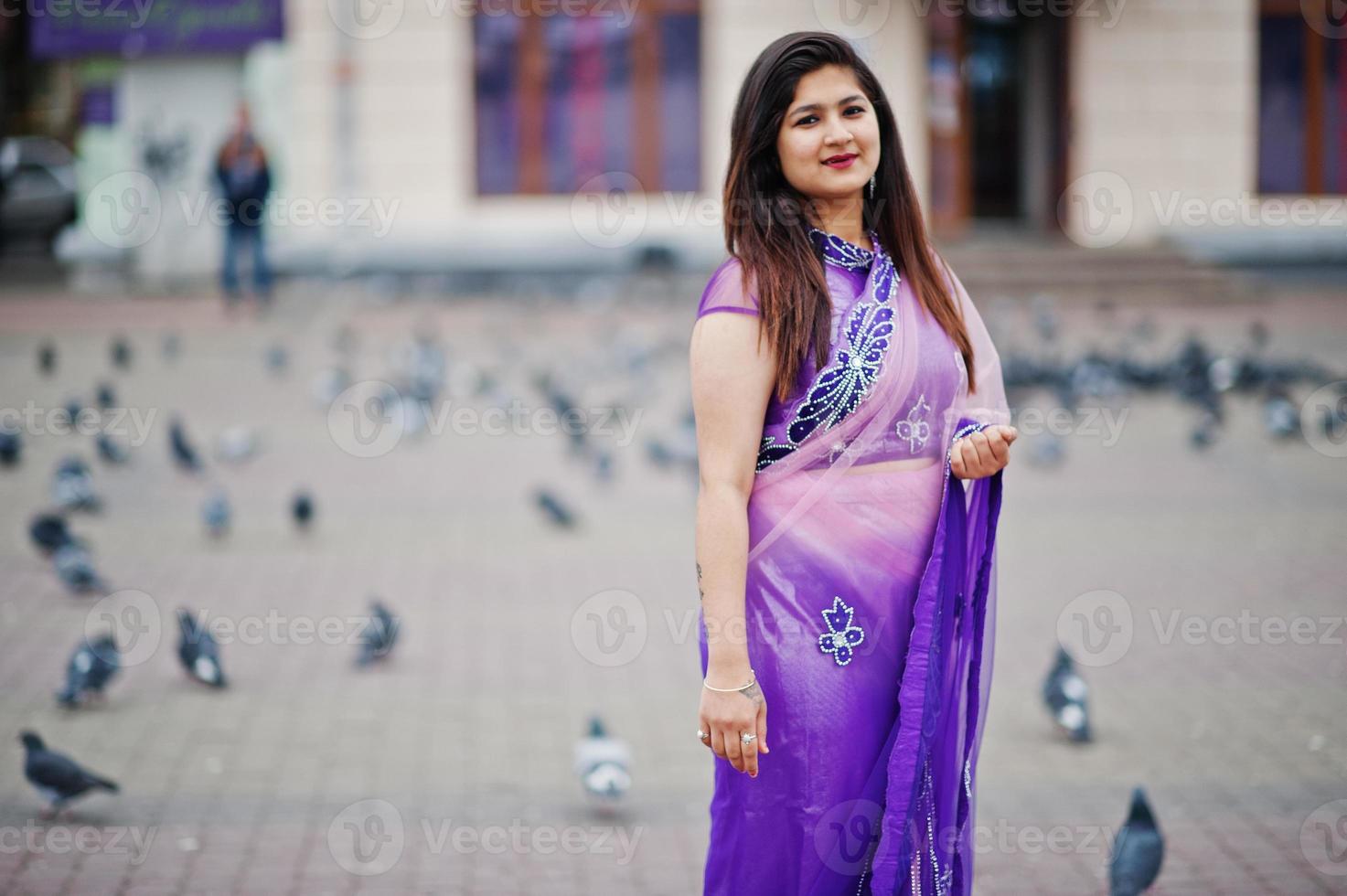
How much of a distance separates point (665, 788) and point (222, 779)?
1.42 m

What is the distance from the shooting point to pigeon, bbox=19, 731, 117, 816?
171 inches

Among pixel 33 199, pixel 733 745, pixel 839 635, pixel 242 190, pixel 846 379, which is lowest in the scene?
pixel 733 745

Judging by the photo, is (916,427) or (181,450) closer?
(916,427)

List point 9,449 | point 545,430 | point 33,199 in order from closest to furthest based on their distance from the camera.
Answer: point 9,449
point 545,430
point 33,199

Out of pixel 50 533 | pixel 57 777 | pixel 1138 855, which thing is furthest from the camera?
pixel 50 533

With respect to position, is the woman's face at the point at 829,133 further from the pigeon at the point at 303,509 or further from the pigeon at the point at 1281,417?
the pigeon at the point at 1281,417

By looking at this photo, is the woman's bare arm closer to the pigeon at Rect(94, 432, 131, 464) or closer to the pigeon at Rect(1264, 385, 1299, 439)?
the pigeon at Rect(94, 432, 131, 464)

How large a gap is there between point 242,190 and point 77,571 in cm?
1036

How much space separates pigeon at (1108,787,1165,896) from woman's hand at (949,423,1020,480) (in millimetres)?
1410

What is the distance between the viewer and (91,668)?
527 cm

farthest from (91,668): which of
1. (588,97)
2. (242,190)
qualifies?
(588,97)

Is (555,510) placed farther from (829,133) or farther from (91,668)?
(829,133)

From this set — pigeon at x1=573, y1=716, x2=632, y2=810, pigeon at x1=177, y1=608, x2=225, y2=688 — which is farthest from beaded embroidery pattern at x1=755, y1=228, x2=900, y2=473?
pigeon at x1=177, y1=608, x2=225, y2=688

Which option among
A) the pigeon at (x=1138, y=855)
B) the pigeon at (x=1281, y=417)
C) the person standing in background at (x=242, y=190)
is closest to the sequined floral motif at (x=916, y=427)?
the pigeon at (x=1138, y=855)
